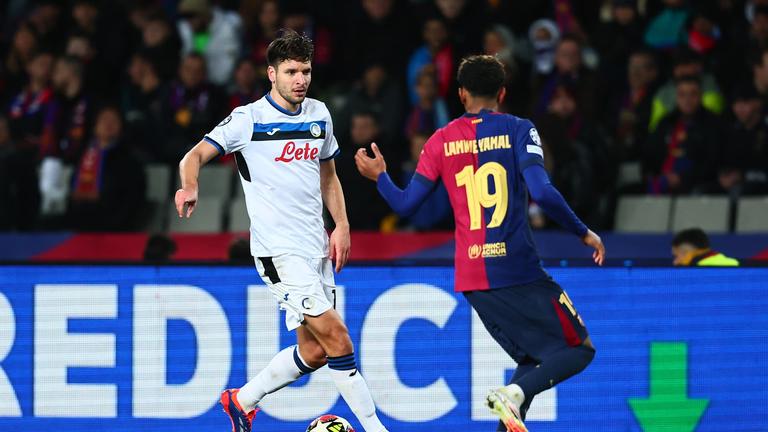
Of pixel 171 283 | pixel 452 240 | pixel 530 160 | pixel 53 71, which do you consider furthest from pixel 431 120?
pixel 530 160

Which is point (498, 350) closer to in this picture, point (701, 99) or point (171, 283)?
point (171, 283)

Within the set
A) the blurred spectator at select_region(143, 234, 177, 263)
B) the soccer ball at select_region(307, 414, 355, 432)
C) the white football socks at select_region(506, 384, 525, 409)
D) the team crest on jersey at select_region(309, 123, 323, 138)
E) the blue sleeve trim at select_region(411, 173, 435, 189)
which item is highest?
the team crest on jersey at select_region(309, 123, 323, 138)

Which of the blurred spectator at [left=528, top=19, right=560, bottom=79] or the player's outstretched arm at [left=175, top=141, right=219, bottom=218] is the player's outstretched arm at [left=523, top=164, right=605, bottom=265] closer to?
the player's outstretched arm at [left=175, top=141, right=219, bottom=218]

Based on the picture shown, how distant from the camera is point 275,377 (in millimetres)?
8023

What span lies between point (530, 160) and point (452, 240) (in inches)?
208

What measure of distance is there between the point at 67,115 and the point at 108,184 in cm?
192

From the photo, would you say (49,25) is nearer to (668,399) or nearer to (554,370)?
(668,399)

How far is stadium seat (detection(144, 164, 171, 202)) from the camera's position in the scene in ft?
46.9

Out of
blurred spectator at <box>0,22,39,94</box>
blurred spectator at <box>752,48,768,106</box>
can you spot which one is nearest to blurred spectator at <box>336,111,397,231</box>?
blurred spectator at <box>752,48,768,106</box>

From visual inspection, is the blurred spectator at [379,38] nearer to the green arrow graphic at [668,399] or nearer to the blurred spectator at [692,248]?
the blurred spectator at [692,248]

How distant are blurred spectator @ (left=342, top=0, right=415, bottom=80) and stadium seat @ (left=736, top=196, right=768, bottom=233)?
4090 millimetres

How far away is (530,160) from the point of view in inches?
283

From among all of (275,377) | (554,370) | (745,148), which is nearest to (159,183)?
(745,148)

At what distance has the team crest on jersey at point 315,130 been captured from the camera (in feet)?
25.7
